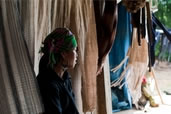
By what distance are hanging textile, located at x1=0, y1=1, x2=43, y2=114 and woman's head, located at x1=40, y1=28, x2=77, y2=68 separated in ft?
0.67

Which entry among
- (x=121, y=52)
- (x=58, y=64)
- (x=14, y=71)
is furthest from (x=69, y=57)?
(x=121, y=52)

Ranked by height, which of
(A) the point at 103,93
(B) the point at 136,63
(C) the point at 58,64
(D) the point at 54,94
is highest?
(C) the point at 58,64

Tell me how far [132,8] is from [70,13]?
1.43ft

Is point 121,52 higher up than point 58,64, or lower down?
lower down

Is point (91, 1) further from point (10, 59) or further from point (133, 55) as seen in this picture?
point (133, 55)

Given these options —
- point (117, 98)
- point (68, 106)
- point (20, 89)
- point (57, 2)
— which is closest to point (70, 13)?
point (57, 2)

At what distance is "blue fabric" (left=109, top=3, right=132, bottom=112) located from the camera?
2.94 m

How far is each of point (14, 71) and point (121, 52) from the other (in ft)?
8.36

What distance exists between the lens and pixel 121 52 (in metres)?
3.12

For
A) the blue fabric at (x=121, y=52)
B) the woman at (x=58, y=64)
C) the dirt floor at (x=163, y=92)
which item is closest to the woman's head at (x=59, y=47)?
the woman at (x=58, y=64)

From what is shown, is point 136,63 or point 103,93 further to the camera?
point 136,63

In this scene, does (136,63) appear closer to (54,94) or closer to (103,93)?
(103,93)

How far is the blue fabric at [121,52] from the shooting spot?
9.66 feet

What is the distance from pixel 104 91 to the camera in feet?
5.24
